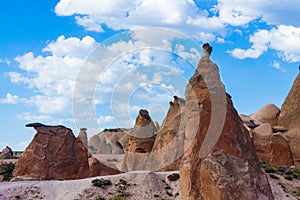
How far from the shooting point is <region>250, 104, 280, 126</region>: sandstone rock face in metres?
46.4

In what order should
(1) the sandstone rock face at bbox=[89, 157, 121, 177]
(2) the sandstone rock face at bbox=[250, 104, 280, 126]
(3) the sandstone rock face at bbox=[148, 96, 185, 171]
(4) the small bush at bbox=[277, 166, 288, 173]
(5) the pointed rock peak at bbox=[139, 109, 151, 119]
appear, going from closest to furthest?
(4) the small bush at bbox=[277, 166, 288, 173], (3) the sandstone rock face at bbox=[148, 96, 185, 171], (1) the sandstone rock face at bbox=[89, 157, 121, 177], (5) the pointed rock peak at bbox=[139, 109, 151, 119], (2) the sandstone rock face at bbox=[250, 104, 280, 126]

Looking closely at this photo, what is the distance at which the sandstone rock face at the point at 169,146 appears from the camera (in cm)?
3319

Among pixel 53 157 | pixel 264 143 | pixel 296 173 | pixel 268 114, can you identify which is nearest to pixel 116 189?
pixel 53 157

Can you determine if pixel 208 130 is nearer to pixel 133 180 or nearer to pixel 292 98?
pixel 133 180

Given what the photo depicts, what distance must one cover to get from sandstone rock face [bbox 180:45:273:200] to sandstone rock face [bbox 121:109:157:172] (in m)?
21.8

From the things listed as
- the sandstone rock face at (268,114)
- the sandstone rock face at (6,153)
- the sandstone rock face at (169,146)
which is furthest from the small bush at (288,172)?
the sandstone rock face at (6,153)

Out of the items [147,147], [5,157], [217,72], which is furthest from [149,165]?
[5,157]

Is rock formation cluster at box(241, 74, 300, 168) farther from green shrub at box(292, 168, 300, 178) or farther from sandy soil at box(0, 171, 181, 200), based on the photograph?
sandy soil at box(0, 171, 181, 200)

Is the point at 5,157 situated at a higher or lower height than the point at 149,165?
higher

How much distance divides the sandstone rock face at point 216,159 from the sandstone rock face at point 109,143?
45.8 metres

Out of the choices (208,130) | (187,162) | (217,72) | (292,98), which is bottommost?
(187,162)

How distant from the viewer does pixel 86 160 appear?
35.5 metres

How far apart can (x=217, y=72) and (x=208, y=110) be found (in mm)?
1623

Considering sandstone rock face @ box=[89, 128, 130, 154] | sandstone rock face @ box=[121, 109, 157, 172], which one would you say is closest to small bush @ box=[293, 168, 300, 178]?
sandstone rock face @ box=[121, 109, 157, 172]
